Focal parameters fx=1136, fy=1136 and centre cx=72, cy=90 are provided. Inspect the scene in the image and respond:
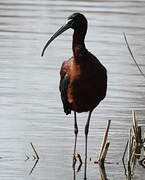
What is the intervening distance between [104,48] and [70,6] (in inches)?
204

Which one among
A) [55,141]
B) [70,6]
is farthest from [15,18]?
[55,141]

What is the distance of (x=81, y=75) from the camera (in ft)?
35.1

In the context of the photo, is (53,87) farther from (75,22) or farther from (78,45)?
(75,22)

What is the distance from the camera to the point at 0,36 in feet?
60.3

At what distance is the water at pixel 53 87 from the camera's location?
1094 centimetres

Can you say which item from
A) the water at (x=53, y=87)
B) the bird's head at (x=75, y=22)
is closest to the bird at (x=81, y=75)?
the bird's head at (x=75, y=22)

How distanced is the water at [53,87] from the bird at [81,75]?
1.89ft

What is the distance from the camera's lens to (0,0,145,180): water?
1094 centimetres

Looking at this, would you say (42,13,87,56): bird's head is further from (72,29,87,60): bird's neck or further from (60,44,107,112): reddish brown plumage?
(60,44,107,112): reddish brown plumage

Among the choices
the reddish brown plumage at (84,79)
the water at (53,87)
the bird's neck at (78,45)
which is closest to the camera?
the reddish brown plumage at (84,79)

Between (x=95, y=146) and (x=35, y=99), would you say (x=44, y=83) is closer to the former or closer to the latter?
(x=35, y=99)

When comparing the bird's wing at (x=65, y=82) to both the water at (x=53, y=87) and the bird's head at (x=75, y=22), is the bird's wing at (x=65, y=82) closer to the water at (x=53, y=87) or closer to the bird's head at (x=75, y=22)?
the bird's head at (x=75, y=22)

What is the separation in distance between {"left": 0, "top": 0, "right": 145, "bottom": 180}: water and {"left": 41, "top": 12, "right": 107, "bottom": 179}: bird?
58 cm

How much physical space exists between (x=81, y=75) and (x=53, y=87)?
364cm
